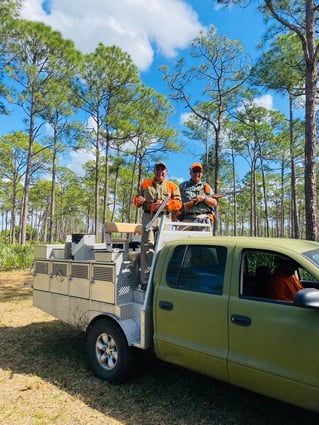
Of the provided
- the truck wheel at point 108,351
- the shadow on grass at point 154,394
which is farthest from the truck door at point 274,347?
the truck wheel at point 108,351

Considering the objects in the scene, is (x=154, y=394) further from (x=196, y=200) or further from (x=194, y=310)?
(x=196, y=200)

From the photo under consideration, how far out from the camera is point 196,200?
14.6ft

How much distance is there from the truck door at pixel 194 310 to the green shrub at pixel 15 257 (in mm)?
11855

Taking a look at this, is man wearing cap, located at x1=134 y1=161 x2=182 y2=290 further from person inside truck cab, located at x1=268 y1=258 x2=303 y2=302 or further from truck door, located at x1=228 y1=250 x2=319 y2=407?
person inside truck cab, located at x1=268 y1=258 x2=303 y2=302

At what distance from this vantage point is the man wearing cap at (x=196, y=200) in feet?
14.8

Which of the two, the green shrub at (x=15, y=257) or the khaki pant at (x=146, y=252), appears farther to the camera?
the green shrub at (x=15, y=257)

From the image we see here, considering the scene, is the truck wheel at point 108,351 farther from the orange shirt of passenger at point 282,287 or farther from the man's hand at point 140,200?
the orange shirt of passenger at point 282,287

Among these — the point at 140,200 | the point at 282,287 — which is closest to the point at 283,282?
the point at 282,287

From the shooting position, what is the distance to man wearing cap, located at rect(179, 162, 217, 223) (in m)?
4.52

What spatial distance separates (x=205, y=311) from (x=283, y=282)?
0.79 meters

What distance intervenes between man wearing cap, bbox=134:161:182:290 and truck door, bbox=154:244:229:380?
0.53 m

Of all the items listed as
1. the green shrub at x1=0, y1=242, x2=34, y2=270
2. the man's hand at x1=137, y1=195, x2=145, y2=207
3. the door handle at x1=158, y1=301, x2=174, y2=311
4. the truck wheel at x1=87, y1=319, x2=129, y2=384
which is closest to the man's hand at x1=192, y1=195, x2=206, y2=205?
the man's hand at x1=137, y1=195, x2=145, y2=207

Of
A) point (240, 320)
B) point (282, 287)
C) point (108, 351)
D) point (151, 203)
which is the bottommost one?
point (108, 351)

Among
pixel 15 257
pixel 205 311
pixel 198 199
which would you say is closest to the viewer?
pixel 205 311
